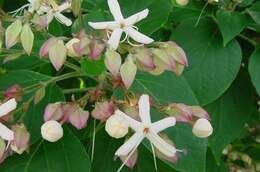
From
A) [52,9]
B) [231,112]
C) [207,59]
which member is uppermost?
[52,9]

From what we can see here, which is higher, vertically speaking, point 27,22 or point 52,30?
point 27,22

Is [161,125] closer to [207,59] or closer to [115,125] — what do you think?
[115,125]

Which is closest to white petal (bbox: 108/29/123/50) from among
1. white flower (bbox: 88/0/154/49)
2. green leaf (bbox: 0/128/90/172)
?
white flower (bbox: 88/0/154/49)

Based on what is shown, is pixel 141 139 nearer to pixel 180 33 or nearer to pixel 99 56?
pixel 99 56

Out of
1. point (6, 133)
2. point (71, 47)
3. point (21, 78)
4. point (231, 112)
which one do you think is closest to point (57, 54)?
point (71, 47)

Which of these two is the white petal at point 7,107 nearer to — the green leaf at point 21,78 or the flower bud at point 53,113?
the flower bud at point 53,113

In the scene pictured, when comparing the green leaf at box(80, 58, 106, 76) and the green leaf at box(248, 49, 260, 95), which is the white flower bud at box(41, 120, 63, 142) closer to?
the green leaf at box(80, 58, 106, 76)

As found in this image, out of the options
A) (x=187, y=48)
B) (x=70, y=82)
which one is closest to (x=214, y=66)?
(x=187, y=48)
